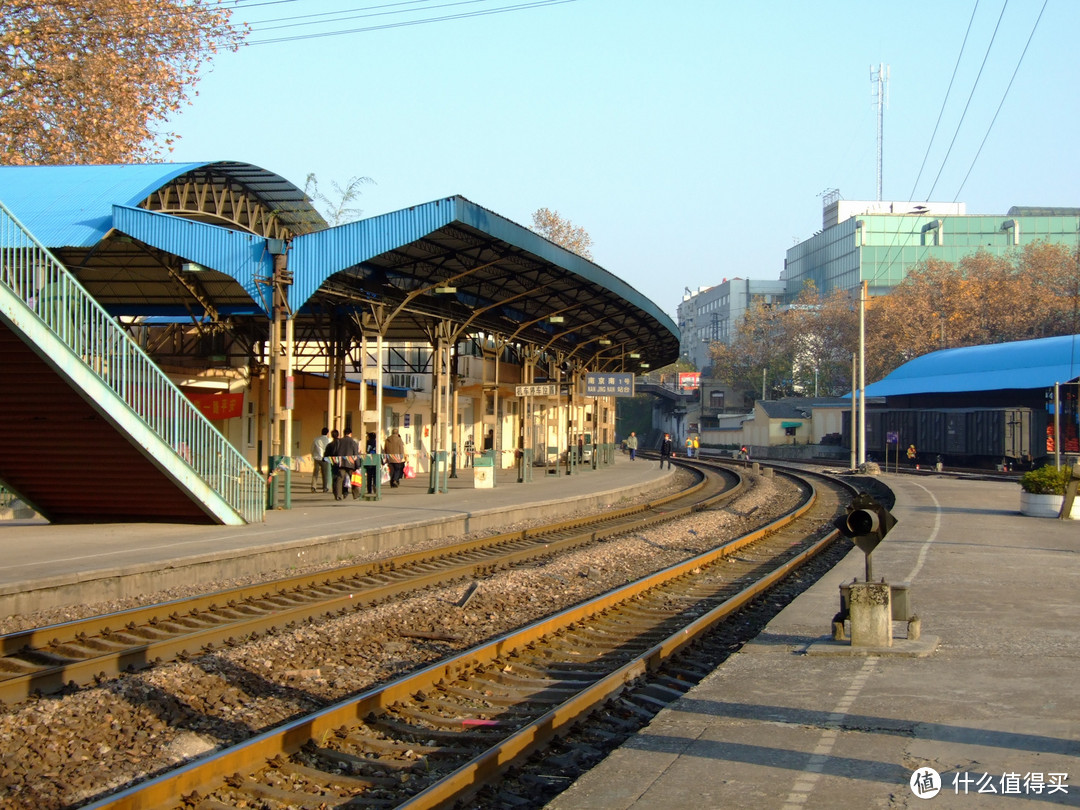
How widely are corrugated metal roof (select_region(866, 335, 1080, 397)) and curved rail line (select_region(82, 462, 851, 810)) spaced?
41808 mm

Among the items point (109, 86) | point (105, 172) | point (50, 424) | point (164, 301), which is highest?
point (109, 86)

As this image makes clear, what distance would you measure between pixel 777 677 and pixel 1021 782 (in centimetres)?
255

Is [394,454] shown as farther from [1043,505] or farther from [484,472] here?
[1043,505]

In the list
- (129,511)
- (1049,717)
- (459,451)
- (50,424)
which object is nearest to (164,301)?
(129,511)

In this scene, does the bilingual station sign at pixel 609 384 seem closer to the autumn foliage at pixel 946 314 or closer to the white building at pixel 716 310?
the autumn foliage at pixel 946 314

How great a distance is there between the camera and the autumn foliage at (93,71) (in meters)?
29.9

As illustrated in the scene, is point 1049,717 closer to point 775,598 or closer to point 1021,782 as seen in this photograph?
point 1021,782

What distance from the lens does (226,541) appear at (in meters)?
14.7

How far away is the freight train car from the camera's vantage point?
47.1 meters

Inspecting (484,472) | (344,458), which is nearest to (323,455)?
(344,458)

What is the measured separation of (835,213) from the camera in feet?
431

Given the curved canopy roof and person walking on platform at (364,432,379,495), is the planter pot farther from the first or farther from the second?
person walking on platform at (364,432,379,495)

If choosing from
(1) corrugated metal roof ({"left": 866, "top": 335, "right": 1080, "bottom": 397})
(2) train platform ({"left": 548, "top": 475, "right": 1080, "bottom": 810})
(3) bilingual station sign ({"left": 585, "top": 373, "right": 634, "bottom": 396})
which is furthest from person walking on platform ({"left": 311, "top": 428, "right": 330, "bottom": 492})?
(1) corrugated metal roof ({"left": 866, "top": 335, "right": 1080, "bottom": 397})

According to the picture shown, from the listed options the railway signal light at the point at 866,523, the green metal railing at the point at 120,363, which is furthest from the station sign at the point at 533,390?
the railway signal light at the point at 866,523
